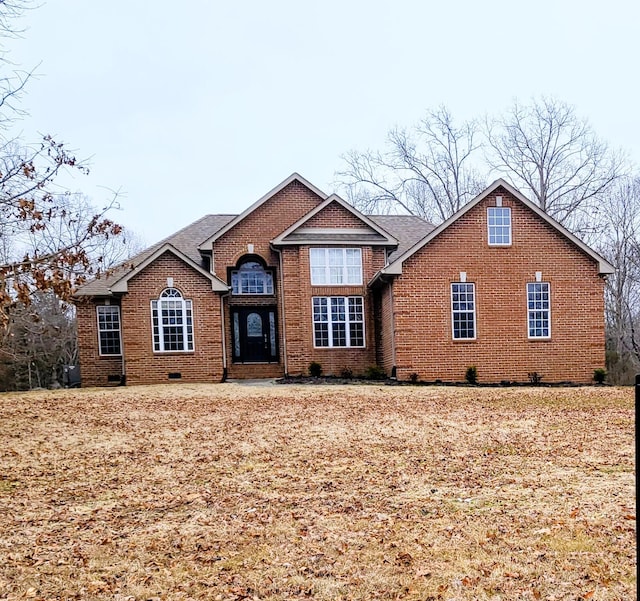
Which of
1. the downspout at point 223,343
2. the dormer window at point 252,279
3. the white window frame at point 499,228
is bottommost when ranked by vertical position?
the downspout at point 223,343

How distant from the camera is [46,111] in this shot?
10.2 metres

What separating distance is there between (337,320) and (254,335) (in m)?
3.26

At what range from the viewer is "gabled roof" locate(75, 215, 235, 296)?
19.7m

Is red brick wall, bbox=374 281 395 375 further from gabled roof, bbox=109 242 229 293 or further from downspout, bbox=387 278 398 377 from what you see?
gabled roof, bbox=109 242 229 293

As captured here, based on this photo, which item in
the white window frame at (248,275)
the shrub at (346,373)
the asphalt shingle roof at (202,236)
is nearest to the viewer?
the shrub at (346,373)

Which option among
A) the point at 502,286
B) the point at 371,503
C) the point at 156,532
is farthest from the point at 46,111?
the point at 502,286

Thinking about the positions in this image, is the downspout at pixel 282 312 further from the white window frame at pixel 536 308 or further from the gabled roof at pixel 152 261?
the white window frame at pixel 536 308

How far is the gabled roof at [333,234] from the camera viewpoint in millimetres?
19609

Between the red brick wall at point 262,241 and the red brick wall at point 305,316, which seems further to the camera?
the red brick wall at point 262,241

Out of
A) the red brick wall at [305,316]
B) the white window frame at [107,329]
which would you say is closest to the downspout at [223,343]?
the red brick wall at [305,316]

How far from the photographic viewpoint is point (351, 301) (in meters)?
20.1

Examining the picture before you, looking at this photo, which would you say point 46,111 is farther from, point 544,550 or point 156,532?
point 544,550

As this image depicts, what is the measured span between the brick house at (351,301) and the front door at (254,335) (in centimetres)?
4

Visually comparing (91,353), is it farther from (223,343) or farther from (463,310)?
(463,310)
